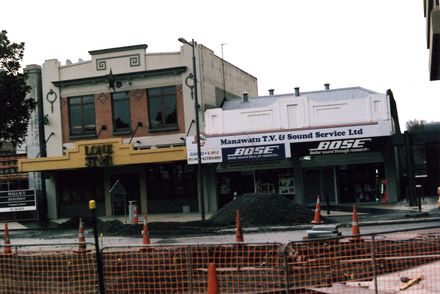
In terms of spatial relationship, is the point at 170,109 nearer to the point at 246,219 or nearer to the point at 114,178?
the point at 114,178

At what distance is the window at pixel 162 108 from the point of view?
108ft

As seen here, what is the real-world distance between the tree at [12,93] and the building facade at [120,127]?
530cm

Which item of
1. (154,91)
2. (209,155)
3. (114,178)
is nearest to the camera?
(209,155)

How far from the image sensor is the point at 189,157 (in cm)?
3000

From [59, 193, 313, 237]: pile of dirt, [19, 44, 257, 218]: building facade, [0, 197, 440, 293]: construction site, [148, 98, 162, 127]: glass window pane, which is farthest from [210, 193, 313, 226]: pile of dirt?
[148, 98, 162, 127]: glass window pane

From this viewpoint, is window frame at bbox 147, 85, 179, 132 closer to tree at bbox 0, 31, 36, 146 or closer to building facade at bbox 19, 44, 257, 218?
building facade at bbox 19, 44, 257, 218

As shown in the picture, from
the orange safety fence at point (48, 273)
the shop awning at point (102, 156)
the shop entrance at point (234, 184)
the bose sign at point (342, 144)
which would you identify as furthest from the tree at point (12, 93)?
the orange safety fence at point (48, 273)

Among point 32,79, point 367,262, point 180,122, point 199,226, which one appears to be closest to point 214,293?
point 367,262

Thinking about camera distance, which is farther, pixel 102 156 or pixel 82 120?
pixel 82 120

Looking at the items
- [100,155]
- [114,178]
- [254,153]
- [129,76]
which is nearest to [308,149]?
[254,153]

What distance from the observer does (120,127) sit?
33594 mm

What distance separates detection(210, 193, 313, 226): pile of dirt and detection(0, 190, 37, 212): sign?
43.4 ft

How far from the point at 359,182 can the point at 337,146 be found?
3135 mm

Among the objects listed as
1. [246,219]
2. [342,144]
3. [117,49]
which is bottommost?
[246,219]
